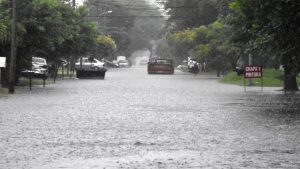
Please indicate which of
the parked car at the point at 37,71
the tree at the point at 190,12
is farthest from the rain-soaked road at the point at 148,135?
the tree at the point at 190,12

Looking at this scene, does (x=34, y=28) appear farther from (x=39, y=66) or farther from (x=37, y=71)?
(x=39, y=66)

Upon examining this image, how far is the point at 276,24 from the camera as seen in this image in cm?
2314

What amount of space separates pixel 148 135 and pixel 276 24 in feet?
29.8

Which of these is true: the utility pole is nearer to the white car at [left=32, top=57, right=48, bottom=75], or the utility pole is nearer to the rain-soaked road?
the rain-soaked road

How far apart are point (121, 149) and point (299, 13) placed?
1049 cm

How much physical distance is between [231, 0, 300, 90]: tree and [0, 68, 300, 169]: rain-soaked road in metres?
1.98

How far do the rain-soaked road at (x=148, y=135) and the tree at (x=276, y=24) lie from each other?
1.98 meters

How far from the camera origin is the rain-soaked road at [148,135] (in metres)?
11.8

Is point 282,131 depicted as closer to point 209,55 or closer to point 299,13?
point 299,13

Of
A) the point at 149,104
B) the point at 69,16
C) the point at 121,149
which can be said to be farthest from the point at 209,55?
the point at 121,149

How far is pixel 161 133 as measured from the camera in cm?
1603

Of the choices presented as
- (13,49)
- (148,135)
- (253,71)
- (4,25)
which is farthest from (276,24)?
(4,25)

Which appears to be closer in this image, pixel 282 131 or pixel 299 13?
pixel 282 131

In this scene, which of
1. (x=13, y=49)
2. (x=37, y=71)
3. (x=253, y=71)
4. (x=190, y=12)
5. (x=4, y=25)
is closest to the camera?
(x=13, y=49)
